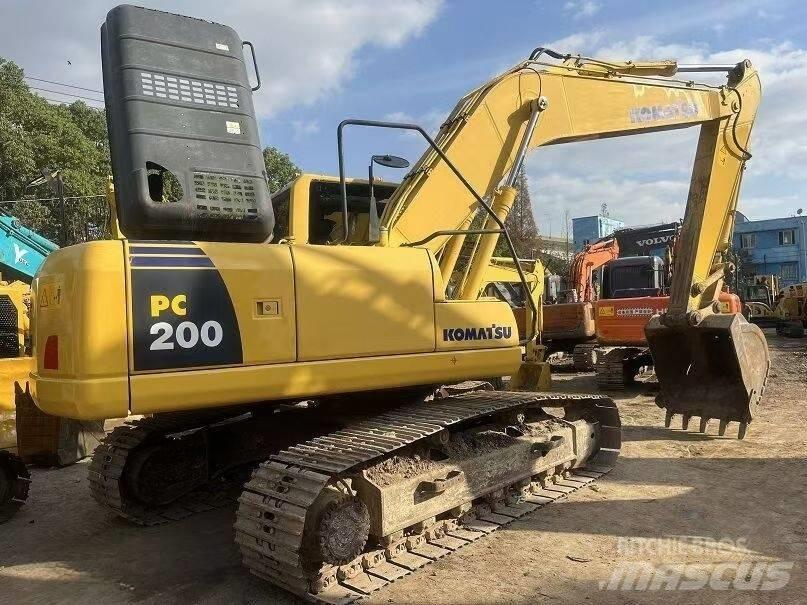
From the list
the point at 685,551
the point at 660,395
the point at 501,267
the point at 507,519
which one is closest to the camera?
the point at 685,551

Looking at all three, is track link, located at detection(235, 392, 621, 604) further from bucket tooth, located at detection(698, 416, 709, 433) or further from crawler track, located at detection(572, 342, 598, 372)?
crawler track, located at detection(572, 342, 598, 372)

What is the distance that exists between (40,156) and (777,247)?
48582mm

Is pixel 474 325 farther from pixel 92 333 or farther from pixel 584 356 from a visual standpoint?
pixel 584 356

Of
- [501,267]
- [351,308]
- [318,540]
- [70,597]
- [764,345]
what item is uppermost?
[501,267]

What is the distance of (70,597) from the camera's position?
3732 millimetres

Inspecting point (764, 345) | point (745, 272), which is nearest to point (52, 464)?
point (764, 345)

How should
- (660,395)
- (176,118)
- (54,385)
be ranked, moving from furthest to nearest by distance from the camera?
(660,395)
(176,118)
(54,385)

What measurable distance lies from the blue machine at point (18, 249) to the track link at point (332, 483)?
11340mm

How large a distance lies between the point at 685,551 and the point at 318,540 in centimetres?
221

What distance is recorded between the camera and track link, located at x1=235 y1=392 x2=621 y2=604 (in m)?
3.37

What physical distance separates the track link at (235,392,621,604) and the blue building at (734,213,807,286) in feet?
166

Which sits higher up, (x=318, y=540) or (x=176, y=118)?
(x=176, y=118)

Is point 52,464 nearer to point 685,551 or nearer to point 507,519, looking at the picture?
point 507,519

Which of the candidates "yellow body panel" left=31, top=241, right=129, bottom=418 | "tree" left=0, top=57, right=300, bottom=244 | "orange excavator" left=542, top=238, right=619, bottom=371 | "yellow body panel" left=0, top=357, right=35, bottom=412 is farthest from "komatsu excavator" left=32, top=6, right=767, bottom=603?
"tree" left=0, top=57, right=300, bottom=244
